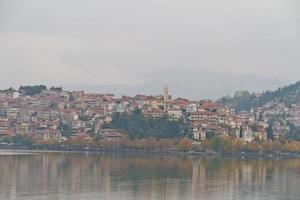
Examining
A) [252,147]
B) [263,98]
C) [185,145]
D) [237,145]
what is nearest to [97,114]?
[185,145]

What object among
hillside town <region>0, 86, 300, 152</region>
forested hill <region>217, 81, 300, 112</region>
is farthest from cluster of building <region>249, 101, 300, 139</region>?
Result: forested hill <region>217, 81, 300, 112</region>

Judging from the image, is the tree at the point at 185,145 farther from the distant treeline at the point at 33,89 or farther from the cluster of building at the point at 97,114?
the distant treeline at the point at 33,89

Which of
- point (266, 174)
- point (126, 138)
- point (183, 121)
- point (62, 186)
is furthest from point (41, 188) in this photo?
point (183, 121)

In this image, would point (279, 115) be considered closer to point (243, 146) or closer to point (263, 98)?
point (263, 98)

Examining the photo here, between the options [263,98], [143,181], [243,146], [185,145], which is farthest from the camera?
[263,98]

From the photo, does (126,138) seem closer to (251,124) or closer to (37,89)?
(251,124)

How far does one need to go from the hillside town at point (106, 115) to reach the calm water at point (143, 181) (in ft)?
50.2

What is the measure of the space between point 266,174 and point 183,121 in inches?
788

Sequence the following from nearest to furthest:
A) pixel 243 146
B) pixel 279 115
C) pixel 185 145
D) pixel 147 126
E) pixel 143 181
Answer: pixel 143 181
pixel 185 145
pixel 243 146
pixel 147 126
pixel 279 115

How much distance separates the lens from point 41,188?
1789cm

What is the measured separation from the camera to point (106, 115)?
4959 cm

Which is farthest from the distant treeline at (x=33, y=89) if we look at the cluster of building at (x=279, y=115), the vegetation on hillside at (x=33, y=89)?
the cluster of building at (x=279, y=115)

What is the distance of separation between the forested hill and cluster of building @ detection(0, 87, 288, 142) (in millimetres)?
4844

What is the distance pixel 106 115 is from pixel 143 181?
29.3m
